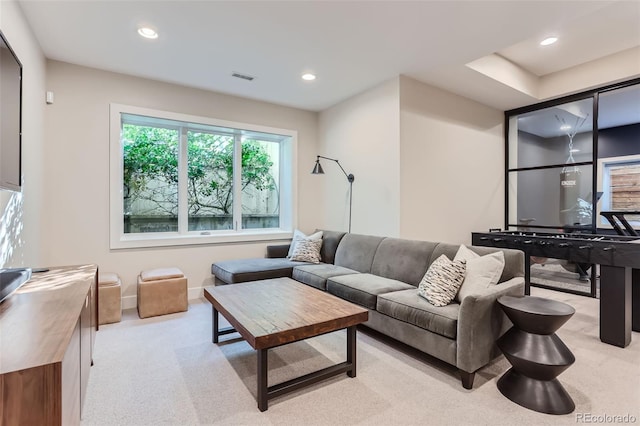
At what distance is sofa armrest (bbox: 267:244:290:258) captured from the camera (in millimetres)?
4551

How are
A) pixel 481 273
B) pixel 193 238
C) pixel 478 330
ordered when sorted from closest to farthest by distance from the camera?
pixel 478 330 → pixel 481 273 → pixel 193 238

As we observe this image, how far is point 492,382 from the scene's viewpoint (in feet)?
7.02

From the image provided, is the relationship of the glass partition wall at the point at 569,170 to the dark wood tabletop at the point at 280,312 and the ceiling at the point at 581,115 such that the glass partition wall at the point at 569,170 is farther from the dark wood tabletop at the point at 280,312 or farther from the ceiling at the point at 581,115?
the dark wood tabletop at the point at 280,312

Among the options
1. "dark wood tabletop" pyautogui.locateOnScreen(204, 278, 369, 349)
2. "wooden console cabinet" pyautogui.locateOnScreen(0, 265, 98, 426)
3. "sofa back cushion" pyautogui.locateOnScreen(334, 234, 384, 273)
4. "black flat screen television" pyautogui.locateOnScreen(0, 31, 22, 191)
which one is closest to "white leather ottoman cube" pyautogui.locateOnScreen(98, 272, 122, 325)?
"dark wood tabletop" pyautogui.locateOnScreen(204, 278, 369, 349)

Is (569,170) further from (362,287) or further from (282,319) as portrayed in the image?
(282,319)

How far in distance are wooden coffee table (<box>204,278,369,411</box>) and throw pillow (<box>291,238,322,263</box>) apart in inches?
56.1

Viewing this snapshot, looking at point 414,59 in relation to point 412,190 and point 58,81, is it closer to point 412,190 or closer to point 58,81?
point 412,190

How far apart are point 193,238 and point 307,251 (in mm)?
1522

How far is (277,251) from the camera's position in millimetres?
4582

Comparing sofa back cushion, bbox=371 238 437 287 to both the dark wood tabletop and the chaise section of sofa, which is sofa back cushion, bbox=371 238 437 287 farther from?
the dark wood tabletop

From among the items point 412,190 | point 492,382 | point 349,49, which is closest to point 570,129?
point 412,190

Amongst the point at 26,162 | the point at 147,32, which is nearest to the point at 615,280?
the point at 147,32

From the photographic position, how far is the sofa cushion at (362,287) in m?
2.80

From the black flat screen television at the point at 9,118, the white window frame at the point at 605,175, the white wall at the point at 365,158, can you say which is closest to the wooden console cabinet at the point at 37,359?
the black flat screen television at the point at 9,118
